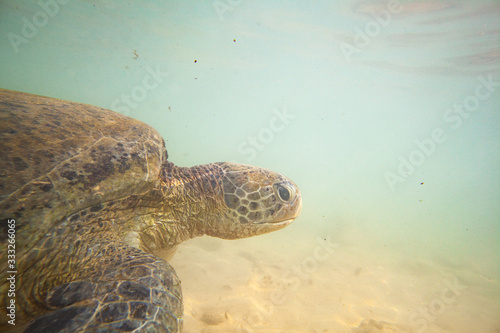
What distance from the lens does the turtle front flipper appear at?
1.29 m

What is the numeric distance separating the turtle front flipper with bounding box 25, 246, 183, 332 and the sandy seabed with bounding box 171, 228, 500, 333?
1909 mm

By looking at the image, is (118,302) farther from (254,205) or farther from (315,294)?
(315,294)

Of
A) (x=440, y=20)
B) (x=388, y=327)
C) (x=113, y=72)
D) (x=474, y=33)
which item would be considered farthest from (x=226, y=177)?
(x=113, y=72)

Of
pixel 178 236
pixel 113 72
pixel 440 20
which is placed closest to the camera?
pixel 178 236

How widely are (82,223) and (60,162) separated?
1.86 feet

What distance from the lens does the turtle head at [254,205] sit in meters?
2.96

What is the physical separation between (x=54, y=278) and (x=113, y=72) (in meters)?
49.8

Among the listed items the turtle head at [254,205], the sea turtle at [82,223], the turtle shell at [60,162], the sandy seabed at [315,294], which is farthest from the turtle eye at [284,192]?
the sandy seabed at [315,294]

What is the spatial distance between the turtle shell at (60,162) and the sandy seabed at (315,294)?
2364 mm

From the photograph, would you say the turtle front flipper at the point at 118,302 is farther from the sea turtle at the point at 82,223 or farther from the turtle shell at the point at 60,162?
the turtle shell at the point at 60,162

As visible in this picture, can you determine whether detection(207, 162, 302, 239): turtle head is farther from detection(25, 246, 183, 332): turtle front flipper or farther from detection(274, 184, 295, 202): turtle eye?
detection(25, 246, 183, 332): turtle front flipper

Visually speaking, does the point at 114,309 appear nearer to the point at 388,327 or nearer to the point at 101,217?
the point at 101,217

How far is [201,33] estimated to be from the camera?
20.4 m

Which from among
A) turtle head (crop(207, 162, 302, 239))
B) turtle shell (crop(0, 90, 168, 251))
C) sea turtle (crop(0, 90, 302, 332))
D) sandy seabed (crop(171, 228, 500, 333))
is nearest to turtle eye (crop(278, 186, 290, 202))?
turtle head (crop(207, 162, 302, 239))
